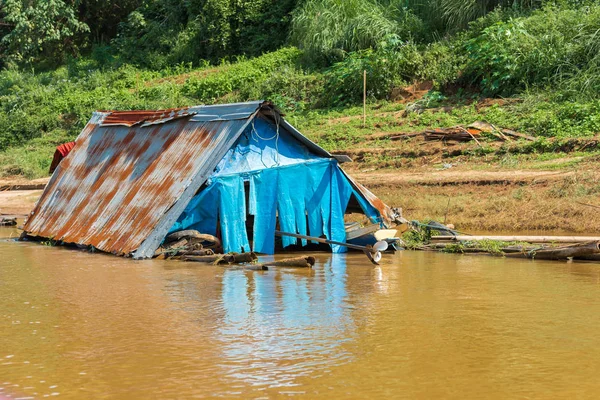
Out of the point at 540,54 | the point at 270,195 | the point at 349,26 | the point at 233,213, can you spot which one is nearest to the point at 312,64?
the point at 349,26

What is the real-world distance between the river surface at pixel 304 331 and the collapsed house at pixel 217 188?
0.90m

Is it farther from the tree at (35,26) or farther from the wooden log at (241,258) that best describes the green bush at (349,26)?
the wooden log at (241,258)

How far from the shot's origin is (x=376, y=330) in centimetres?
701

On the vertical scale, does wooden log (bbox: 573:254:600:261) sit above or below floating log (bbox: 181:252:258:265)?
below

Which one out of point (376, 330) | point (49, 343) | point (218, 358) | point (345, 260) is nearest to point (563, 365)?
point (376, 330)

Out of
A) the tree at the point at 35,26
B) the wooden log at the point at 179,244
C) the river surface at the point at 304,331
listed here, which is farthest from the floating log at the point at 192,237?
the tree at the point at 35,26

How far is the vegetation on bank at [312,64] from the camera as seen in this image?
1798 centimetres

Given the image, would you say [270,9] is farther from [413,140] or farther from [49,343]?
[49,343]

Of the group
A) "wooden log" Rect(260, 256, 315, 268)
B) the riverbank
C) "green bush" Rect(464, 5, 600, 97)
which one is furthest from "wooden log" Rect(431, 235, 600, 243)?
"green bush" Rect(464, 5, 600, 97)

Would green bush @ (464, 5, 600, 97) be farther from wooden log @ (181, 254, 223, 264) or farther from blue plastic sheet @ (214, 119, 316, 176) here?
wooden log @ (181, 254, 223, 264)

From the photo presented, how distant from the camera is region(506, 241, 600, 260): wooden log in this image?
10.0 m

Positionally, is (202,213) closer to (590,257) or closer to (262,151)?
(262,151)

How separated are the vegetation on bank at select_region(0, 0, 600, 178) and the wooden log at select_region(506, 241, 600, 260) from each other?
5123mm

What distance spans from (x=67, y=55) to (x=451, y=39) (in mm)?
20122
